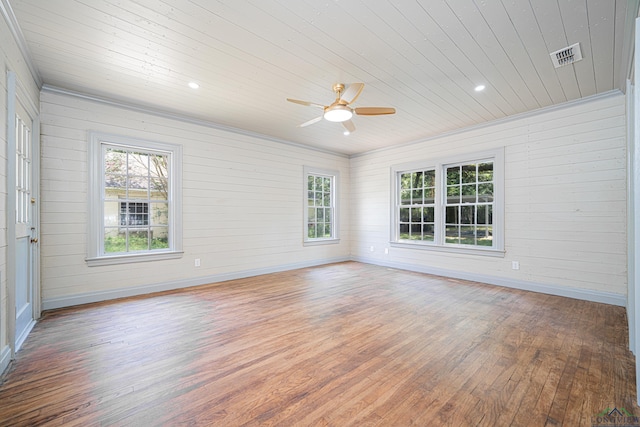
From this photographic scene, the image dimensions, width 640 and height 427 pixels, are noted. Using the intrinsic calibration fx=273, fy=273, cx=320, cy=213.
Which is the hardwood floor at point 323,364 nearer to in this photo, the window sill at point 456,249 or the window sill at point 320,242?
the window sill at point 456,249

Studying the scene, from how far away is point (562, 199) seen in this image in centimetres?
408

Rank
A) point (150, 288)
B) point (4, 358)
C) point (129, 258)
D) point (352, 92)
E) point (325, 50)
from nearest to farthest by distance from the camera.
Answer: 1. point (4, 358)
2. point (325, 50)
3. point (352, 92)
4. point (129, 258)
5. point (150, 288)

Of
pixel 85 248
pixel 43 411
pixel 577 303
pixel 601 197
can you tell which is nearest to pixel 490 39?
pixel 601 197

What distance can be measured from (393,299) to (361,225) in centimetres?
327

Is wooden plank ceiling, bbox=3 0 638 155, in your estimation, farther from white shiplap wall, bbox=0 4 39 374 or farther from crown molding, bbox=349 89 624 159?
white shiplap wall, bbox=0 4 39 374

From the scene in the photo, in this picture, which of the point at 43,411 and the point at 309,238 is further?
the point at 309,238

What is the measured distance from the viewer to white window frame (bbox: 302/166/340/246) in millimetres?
6324

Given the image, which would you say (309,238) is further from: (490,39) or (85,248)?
(490,39)

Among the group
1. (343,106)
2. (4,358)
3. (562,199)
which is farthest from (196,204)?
(562,199)

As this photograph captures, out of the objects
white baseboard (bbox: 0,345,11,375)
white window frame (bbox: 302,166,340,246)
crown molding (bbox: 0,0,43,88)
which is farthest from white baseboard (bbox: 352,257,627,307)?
crown molding (bbox: 0,0,43,88)

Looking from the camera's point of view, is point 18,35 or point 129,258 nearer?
point 18,35

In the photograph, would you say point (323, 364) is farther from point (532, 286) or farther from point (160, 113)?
point (160, 113)

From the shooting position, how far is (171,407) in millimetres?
1707

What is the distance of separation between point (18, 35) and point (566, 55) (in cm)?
529
